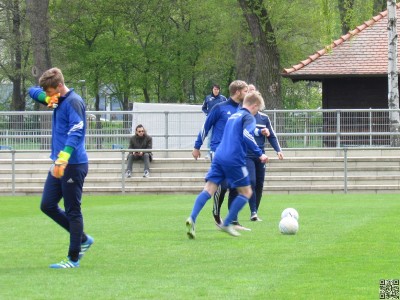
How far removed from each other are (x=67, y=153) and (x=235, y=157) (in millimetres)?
3354

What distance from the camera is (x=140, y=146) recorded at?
2850 centimetres

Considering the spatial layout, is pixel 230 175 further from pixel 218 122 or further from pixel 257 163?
pixel 257 163

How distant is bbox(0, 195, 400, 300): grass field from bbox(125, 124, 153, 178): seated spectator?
9192 mm

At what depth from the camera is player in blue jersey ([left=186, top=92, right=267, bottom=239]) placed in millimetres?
13664

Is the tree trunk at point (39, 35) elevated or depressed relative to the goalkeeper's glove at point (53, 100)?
elevated

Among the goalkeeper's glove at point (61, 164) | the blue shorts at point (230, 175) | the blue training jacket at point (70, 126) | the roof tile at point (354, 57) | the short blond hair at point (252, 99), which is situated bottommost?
the blue shorts at point (230, 175)

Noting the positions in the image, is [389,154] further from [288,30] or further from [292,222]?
[288,30]

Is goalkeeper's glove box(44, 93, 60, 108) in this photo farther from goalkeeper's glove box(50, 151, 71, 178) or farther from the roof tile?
the roof tile

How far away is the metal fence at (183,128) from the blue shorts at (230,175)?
15.2 metres

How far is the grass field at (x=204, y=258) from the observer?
932 centimetres

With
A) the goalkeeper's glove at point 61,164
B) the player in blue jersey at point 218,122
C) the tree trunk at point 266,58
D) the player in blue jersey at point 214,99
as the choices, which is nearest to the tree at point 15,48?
the tree trunk at point 266,58

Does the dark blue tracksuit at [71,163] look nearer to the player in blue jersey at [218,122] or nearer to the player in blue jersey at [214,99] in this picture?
the player in blue jersey at [218,122]

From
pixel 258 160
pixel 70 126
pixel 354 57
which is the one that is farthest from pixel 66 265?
pixel 354 57

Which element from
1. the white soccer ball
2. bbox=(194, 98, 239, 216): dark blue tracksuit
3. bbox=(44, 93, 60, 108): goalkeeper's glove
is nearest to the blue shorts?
the white soccer ball
